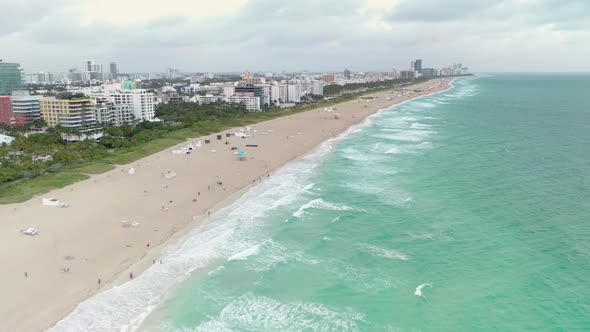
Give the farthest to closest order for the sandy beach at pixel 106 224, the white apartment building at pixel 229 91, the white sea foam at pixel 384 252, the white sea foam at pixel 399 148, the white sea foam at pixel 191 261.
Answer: the white apartment building at pixel 229 91
the white sea foam at pixel 399 148
the white sea foam at pixel 384 252
the sandy beach at pixel 106 224
the white sea foam at pixel 191 261

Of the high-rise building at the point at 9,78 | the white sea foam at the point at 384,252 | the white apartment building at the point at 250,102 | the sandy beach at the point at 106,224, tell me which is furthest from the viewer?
the white apartment building at the point at 250,102

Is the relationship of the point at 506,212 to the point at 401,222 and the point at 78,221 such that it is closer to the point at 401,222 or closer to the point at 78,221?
the point at 401,222

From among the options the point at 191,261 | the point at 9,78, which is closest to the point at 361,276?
the point at 191,261

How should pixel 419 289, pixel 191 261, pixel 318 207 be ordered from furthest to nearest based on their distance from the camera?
1. pixel 318 207
2. pixel 191 261
3. pixel 419 289

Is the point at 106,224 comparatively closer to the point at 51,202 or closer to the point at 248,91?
the point at 51,202

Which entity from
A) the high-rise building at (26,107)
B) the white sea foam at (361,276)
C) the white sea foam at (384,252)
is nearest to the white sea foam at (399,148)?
the white sea foam at (384,252)

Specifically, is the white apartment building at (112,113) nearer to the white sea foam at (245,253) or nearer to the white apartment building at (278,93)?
the white apartment building at (278,93)

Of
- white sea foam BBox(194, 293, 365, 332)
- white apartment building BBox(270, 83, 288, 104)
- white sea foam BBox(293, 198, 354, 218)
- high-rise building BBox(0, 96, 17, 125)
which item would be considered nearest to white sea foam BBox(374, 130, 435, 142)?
white sea foam BBox(293, 198, 354, 218)

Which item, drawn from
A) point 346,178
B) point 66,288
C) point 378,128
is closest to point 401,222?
point 346,178
